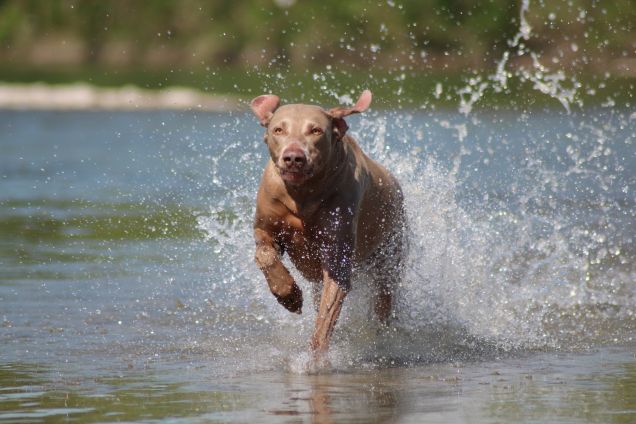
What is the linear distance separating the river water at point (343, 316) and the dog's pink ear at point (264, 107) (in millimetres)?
1441

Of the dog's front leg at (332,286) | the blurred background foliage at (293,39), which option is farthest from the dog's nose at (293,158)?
the blurred background foliage at (293,39)

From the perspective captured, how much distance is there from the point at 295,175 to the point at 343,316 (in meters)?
2.07

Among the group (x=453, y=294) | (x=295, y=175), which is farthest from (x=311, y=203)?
(x=453, y=294)

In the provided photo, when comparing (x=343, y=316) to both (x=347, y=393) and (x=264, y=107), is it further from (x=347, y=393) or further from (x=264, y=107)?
(x=347, y=393)

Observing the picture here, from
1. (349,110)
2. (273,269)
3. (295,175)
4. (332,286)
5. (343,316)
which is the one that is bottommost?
(343,316)

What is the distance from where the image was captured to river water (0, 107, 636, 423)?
6.86 metres

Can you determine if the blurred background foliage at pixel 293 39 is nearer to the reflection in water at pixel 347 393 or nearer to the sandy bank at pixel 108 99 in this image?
the sandy bank at pixel 108 99

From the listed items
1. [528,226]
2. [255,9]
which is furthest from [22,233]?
[255,9]

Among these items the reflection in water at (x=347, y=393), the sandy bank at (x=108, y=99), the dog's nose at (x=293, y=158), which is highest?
the sandy bank at (x=108, y=99)

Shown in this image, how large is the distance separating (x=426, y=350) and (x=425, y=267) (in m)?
1.30

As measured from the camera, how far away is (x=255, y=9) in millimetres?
50156

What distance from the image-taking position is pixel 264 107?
8.21 m

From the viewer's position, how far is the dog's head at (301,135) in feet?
24.7

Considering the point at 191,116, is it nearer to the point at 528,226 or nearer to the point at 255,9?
the point at 255,9
